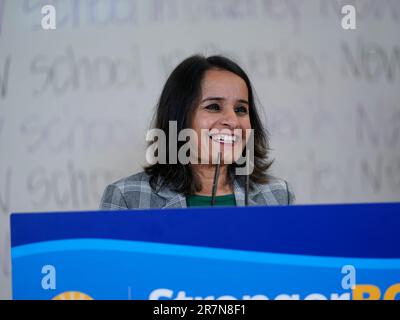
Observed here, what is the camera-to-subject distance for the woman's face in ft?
4.44

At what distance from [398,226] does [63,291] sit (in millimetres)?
363

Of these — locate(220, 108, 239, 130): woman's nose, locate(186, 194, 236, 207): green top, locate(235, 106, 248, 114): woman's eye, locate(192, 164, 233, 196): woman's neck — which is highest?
locate(235, 106, 248, 114): woman's eye

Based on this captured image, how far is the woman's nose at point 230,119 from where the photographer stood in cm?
136

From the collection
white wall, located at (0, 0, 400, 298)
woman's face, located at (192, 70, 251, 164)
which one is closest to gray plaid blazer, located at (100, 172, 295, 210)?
woman's face, located at (192, 70, 251, 164)

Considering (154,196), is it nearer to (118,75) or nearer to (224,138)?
(224,138)

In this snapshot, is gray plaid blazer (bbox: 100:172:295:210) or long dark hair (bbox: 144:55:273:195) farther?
long dark hair (bbox: 144:55:273:195)

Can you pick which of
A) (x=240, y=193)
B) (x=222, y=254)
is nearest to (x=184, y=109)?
(x=240, y=193)

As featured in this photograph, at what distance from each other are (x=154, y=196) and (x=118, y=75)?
754 mm

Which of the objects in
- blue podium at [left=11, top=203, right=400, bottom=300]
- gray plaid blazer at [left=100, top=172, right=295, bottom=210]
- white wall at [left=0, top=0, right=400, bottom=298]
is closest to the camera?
blue podium at [left=11, top=203, right=400, bottom=300]

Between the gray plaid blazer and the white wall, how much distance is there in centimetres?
55

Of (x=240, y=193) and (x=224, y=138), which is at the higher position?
(x=224, y=138)

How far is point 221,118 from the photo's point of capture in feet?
4.52

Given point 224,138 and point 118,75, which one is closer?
point 224,138

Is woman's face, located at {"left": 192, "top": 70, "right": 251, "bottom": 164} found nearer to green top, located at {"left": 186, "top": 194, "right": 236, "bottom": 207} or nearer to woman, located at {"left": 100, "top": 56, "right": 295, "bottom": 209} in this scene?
woman, located at {"left": 100, "top": 56, "right": 295, "bottom": 209}
